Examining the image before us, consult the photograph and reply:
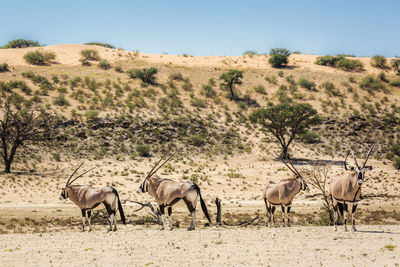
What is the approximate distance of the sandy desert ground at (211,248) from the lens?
11.4 meters

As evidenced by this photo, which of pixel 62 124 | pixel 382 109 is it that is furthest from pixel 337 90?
pixel 62 124

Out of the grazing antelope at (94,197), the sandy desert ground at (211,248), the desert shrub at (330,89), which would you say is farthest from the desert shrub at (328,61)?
the grazing antelope at (94,197)

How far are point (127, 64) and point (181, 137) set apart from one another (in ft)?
101

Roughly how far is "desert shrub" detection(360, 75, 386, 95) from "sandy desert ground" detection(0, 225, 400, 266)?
5470 cm

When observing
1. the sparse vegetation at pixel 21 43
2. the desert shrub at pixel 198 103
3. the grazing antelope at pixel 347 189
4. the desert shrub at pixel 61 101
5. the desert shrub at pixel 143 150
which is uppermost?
the sparse vegetation at pixel 21 43

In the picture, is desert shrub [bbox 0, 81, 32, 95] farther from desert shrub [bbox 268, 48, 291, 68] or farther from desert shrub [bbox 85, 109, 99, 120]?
desert shrub [bbox 268, 48, 291, 68]

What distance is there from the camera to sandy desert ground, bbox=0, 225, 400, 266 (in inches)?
448

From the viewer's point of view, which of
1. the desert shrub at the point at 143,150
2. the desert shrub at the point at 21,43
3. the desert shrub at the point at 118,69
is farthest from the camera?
the desert shrub at the point at 21,43

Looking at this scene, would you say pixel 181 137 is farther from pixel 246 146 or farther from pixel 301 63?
pixel 301 63

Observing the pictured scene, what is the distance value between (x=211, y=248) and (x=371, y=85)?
199 feet

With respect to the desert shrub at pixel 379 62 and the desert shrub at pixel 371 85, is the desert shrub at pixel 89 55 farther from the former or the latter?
the desert shrub at pixel 379 62

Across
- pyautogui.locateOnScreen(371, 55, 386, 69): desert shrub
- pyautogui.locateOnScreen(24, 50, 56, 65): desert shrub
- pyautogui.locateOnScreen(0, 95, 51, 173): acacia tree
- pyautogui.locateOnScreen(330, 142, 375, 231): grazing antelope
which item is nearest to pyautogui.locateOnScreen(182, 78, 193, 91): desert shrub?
pyautogui.locateOnScreen(0, 95, 51, 173): acacia tree

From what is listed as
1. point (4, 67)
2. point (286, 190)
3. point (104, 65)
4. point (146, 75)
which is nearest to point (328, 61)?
point (146, 75)

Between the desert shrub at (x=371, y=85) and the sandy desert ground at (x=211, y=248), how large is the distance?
5470 centimetres
